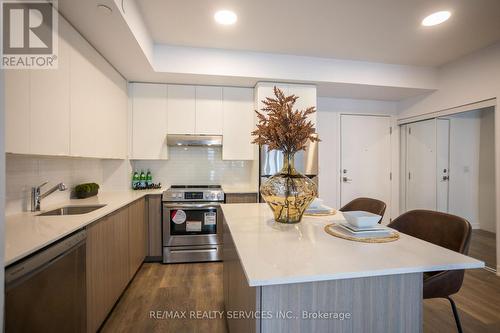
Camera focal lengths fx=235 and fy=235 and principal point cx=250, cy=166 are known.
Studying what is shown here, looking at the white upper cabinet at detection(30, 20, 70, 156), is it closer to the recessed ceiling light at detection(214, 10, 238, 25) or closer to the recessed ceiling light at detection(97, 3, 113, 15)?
the recessed ceiling light at detection(97, 3, 113, 15)

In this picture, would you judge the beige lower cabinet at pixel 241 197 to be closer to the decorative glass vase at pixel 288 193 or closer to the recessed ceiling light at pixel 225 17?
the decorative glass vase at pixel 288 193

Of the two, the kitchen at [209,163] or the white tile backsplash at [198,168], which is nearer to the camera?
the kitchen at [209,163]

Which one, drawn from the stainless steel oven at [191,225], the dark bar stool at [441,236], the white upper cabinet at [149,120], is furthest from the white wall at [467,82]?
the white upper cabinet at [149,120]

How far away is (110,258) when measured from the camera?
1.83m

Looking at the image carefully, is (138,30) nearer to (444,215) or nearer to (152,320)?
(152,320)

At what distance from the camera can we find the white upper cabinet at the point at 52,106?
1.41 m

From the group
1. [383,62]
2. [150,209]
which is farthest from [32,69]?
[383,62]

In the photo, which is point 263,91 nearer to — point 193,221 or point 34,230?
point 193,221

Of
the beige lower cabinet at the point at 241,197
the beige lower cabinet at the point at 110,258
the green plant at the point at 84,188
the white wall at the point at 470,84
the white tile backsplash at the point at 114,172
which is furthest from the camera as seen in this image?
the beige lower cabinet at the point at 241,197

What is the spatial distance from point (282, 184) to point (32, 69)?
5.32 ft

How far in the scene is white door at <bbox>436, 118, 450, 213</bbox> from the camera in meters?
3.67

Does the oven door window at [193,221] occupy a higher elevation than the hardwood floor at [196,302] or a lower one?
higher

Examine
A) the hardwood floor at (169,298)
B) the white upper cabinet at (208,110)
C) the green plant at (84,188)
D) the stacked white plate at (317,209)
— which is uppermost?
the white upper cabinet at (208,110)

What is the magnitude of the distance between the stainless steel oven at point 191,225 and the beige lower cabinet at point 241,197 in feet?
0.35
